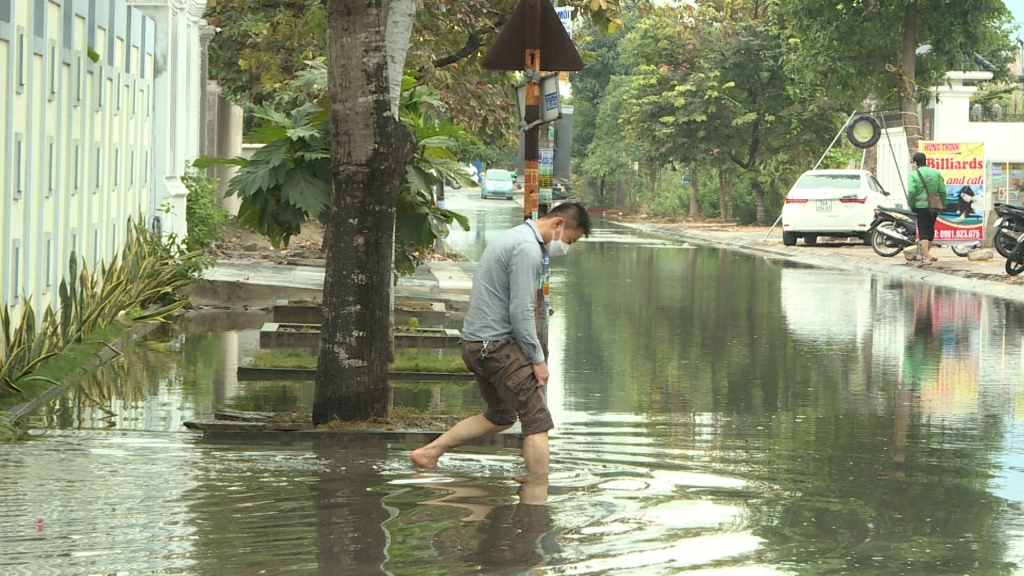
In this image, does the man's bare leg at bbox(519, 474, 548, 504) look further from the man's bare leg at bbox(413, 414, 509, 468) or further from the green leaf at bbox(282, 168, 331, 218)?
the green leaf at bbox(282, 168, 331, 218)

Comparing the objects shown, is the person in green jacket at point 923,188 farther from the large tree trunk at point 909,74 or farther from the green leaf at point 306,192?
the green leaf at point 306,192

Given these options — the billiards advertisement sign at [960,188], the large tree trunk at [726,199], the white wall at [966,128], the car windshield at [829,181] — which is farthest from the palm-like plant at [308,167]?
the large tree trunk at [726,199]

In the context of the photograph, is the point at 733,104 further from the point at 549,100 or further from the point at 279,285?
the point at 549,100

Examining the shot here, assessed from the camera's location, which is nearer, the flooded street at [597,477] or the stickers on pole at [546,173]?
the flooded street at [597,477]

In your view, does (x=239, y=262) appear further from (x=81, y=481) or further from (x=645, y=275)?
(x=81, y=481)

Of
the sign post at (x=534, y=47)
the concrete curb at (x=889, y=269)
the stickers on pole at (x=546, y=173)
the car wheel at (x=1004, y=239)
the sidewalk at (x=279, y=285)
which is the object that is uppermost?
the sign post at (x=534, y=47)

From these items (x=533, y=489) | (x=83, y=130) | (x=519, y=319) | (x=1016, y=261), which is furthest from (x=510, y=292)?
(x=1016, y=261)

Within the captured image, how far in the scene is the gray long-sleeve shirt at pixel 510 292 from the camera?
7738 mm

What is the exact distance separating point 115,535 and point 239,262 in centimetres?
1754

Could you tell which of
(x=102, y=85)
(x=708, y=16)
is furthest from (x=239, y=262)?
(x=708, y=16)

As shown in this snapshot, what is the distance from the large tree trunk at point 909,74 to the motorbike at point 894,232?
3490mm

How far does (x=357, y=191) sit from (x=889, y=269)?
19.4 m

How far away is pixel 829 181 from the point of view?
33.8 metres

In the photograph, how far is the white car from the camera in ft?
107
